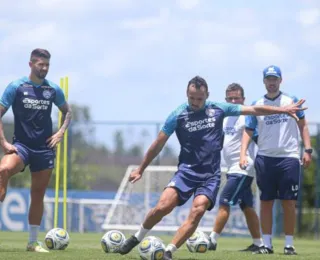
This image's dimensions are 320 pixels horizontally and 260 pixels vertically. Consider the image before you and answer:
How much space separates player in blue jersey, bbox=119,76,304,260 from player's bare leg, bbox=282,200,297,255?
2063mm

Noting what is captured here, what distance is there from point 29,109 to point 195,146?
223 centimetres

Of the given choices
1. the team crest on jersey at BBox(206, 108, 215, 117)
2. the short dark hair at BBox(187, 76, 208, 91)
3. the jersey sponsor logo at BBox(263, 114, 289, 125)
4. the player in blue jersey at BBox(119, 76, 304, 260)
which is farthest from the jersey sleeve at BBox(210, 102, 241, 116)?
the jersey sponsor logo at BBox(263, 114, 289, 125)

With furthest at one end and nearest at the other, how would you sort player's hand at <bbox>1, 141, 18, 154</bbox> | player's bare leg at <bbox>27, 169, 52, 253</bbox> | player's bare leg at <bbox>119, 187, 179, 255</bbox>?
player's bare leg at <bbox>27, 169, 52, 253</bbox> → player's hand at <bbox>1, 141, 18, 154</bbox> → player's bare leg at <bbox>119, 187, 179, 255</bbox>

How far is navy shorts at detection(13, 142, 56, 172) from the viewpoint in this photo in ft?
38.8

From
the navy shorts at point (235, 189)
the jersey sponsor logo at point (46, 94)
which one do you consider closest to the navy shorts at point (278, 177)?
the navy shorts at point (235, 189)

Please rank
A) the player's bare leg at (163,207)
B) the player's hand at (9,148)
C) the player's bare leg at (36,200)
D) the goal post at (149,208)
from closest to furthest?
the player's bare leg at (163,207), the player's hand at (9,148), the player's bare leg at (36,200), the goal post at (149,208)

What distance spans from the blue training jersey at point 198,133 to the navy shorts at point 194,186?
0.28 ft

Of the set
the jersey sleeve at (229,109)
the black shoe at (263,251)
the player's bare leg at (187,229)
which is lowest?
the black shoe at (263,251)

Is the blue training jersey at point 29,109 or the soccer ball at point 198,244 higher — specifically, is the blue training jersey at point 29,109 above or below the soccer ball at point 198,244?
above

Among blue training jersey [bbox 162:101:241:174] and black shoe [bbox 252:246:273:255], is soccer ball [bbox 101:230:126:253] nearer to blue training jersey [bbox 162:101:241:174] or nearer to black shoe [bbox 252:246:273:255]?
blue training jersey [bbox 162:101:241:174]

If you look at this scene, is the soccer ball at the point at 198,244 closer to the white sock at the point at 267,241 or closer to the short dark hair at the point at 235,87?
the white sock at the point at 267,241

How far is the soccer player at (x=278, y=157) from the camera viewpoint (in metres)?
12.6

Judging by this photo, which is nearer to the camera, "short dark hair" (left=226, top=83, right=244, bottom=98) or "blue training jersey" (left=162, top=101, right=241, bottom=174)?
"blue training jersey" (left=162, top=101, right=241, bottom=174)

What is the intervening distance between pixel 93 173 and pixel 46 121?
15.1 metres
